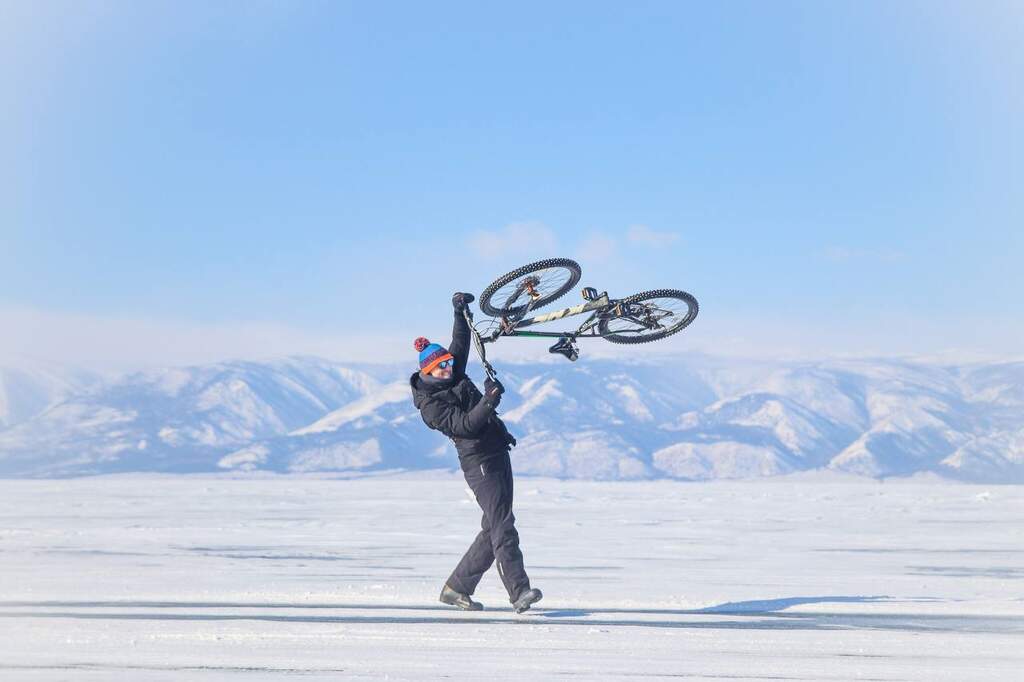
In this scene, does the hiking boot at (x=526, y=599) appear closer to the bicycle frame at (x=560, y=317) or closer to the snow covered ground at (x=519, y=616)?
the snow covered ground at (x=519, y=616)

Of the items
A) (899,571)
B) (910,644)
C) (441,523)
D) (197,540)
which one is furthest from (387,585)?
(441,523)

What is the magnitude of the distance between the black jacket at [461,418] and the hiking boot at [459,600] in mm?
1309

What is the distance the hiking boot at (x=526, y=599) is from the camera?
12.1 m

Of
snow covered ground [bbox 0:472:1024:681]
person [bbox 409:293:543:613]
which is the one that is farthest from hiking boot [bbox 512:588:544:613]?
person [bbox 409:293:543:613]

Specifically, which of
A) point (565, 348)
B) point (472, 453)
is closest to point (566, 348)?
point (565, 348)

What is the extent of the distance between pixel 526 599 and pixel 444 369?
2521 mm

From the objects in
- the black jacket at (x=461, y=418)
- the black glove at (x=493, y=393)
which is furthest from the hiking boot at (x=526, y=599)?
the black glove at (x=493, y=393)

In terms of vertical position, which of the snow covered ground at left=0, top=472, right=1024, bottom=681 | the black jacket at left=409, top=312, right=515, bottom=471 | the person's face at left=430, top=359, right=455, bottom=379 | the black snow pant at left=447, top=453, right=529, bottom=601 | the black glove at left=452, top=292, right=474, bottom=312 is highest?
the black glove at left=452, top=292, right=474, bottom=312

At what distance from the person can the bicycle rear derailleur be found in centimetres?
172

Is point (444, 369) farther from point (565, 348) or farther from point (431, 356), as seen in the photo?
point (565, 348)

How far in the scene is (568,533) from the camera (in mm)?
29719

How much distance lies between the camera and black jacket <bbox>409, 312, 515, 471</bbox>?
1262cm

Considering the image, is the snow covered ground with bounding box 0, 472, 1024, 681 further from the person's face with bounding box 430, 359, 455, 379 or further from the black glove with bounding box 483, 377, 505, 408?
the person's face with bounding box 430, 359, 455, 379

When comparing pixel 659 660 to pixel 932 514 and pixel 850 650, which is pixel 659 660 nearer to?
pixel 850 650
